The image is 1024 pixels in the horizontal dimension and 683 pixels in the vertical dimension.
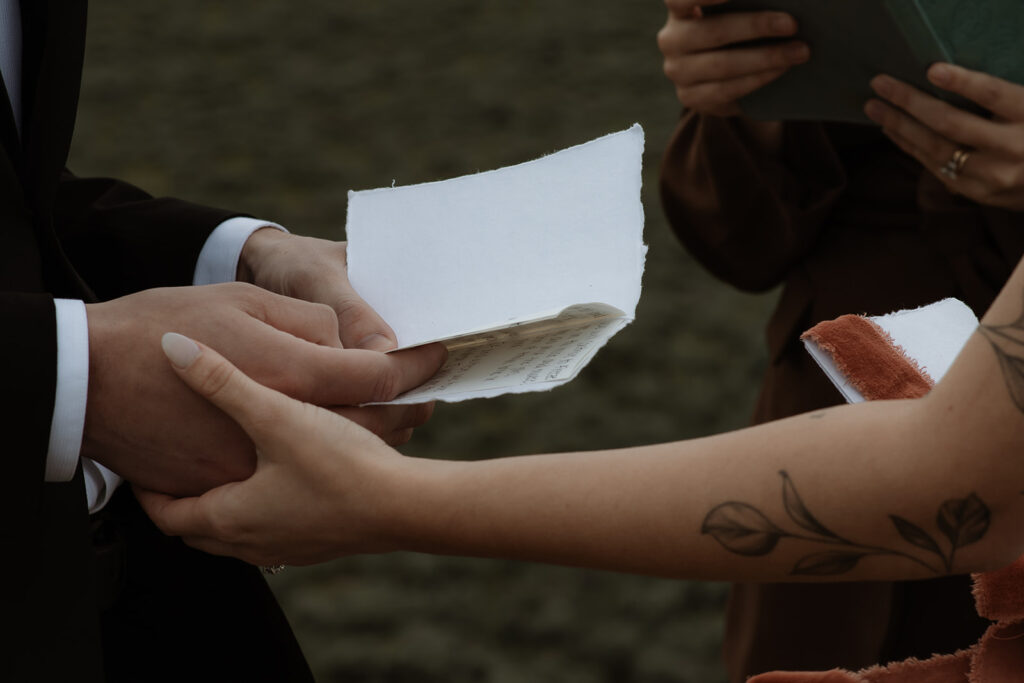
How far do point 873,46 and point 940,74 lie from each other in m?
0.10

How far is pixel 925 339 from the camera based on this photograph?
1127 mm

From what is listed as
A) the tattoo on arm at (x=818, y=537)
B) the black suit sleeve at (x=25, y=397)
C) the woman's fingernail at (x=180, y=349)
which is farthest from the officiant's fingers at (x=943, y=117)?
the black suit sleeve at (x=25, y=397)

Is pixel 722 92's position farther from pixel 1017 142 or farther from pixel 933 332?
pixel 933 332

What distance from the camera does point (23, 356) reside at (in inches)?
41.3

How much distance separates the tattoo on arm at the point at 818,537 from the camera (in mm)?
952

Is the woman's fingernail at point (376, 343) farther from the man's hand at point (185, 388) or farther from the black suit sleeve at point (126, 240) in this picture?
the black suit sleeve at point (126, 240)

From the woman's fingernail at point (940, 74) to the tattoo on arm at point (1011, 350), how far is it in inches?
27.2

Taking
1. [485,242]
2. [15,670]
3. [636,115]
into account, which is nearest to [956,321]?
[485,242]

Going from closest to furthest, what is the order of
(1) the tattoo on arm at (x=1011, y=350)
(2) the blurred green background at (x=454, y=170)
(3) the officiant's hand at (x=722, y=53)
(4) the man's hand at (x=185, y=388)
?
(1) the tattoo on arm at (x=1011, y=350), (4) the man's hand at (x=185, y=388), (3) the officiant's hand at (x=722, y=53), (2) the blurred green background at (x=454, y=170)

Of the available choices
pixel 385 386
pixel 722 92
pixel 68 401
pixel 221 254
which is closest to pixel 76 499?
pixel 68 401

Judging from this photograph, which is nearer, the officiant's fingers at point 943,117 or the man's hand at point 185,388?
the man's hand at point 185,388

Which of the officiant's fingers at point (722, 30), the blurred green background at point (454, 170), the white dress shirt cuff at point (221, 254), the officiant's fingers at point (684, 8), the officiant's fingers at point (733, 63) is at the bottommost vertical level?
the blurred green background at point (454, 170)

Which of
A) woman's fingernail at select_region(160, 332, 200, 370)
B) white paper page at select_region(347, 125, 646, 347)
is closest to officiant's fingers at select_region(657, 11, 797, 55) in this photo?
white paper page at select_region(347, 125, 646, 347)

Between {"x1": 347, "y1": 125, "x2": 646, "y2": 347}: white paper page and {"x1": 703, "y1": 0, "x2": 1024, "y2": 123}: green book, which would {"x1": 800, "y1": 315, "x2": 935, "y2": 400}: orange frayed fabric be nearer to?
{"x1": 347, "y1": 125, "x2": 646, "y2": 347}: white paper page
